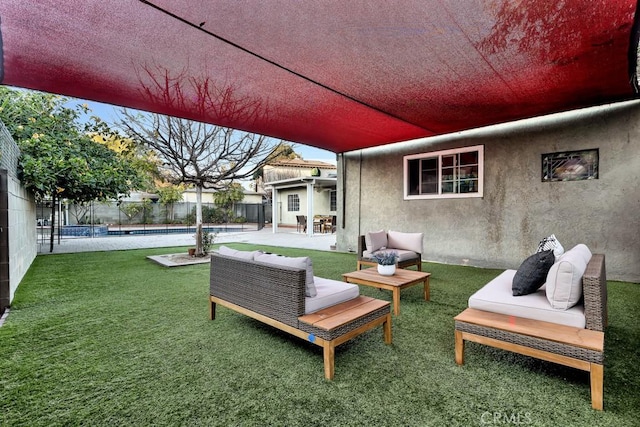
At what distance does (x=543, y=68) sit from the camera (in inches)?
142

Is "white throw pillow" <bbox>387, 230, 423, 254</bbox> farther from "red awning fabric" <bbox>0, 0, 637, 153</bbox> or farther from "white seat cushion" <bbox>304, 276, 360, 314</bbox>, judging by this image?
"white seat cushion" <bbox>304, 276, 360, 314</bbox>

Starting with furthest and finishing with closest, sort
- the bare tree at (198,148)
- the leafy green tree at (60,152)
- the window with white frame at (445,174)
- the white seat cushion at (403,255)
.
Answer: the bare tree at (198,148)
the window with white frame at (445,174)
the leafy green tree at (60,152)
the white seat cushion at (403,255)

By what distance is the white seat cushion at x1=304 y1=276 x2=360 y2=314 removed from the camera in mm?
2616

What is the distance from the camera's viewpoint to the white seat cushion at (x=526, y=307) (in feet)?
7.52

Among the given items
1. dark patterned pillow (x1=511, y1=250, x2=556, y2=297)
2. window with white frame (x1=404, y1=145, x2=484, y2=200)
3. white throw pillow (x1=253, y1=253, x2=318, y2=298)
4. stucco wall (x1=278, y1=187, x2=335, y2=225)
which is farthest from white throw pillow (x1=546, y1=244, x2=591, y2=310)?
stucco wall (x1=278, y1=187, x2=335, y2=225)

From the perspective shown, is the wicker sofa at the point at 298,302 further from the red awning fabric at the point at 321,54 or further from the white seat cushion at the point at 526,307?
the red awning fabric at the point at 321,54

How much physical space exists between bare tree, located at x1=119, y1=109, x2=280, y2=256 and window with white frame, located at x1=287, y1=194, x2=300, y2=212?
10.1 meters

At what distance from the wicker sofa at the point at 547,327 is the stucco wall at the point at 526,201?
3.62 m

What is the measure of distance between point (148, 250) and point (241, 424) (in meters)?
8.78

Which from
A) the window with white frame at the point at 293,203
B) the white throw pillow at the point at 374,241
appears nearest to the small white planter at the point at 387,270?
the white throw pillow at the point at 374,241

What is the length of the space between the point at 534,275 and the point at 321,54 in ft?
9.30

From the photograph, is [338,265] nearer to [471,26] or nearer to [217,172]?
[217,172]

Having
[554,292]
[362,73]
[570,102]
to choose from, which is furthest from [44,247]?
[570,102]

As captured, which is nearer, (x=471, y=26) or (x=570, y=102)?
(x=471, y=26)
